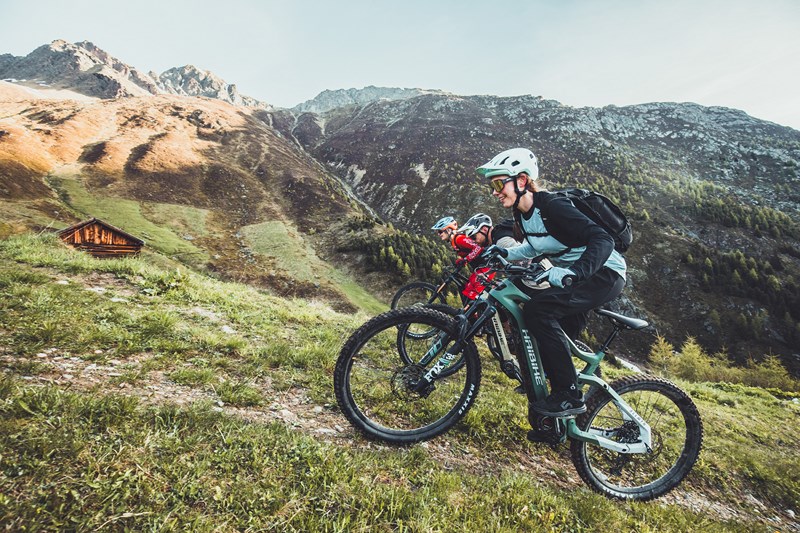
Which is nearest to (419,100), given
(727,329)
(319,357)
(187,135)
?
(187,135)

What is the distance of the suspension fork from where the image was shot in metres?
4.38

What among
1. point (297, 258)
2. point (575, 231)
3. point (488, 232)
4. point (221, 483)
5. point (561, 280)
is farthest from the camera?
point (297, 258)

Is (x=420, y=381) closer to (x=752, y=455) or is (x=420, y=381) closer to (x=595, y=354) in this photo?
(x=595, y=354)

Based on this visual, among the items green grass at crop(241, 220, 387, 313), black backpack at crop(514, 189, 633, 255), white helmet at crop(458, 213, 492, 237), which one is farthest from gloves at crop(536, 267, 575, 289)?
green grass at crop(241, 220, 387, 313)

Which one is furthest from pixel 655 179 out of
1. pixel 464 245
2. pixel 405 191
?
pixel 464 245

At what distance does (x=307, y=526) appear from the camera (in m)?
2.42

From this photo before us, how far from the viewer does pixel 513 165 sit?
4930 mm

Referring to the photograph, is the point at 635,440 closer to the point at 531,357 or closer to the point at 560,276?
the point at 531,357

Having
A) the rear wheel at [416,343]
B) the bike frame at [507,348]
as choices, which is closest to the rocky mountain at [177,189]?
the rear wheel at [416,343]

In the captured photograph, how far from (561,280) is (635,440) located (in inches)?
113

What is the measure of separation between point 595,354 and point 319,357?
452 cm

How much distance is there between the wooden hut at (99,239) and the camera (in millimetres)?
25609

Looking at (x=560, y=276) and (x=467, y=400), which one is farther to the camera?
(x=467, y=400)

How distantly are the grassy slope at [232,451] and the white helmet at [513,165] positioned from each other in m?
3.85
